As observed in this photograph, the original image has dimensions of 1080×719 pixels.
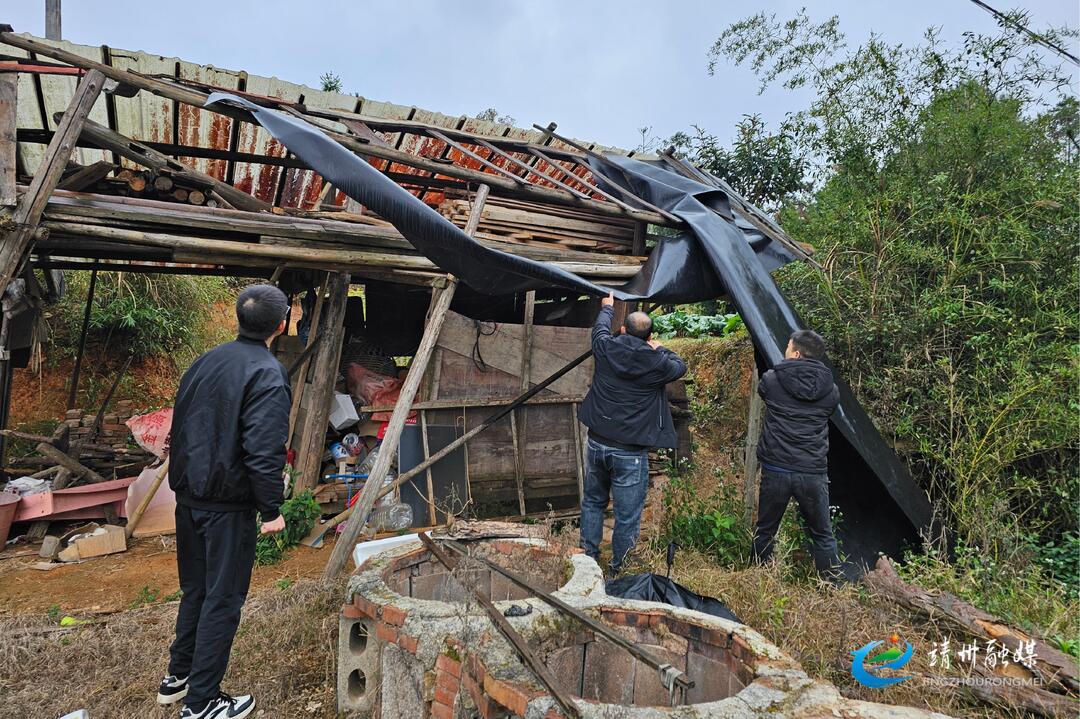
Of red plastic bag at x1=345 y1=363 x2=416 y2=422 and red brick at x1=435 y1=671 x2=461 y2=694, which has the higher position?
red plastic bag at x1=345 y1=363 x2=416 y2=422

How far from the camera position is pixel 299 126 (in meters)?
3.81

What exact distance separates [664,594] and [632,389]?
1615 mm

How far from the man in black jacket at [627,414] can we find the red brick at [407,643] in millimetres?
2093

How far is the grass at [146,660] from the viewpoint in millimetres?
3059

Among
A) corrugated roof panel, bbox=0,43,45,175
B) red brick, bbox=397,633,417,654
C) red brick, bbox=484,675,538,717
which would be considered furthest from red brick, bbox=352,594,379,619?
corrugated roof panel, bbox=0,43,45,175

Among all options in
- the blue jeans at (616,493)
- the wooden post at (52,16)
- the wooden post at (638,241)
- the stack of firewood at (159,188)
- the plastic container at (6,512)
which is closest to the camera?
the blue jeans at (616,493)

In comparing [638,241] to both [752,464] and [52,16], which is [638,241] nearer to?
[752,464]

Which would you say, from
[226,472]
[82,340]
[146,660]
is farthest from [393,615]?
[82,340]

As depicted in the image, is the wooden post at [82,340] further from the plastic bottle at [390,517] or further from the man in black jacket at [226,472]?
the man in black jacket at [226,472]

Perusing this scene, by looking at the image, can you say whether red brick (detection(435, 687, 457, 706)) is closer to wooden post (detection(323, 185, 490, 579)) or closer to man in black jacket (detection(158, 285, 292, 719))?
man in black jacket (detection(158, 285, 292, 719))

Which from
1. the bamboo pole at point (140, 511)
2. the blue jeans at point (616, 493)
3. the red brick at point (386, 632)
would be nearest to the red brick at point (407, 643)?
the red brick at point (386, 632)

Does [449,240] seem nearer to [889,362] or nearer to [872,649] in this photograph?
[872,649]

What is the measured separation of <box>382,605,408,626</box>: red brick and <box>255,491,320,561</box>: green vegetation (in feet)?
9.79

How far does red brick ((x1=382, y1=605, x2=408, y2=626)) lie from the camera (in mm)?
2740
